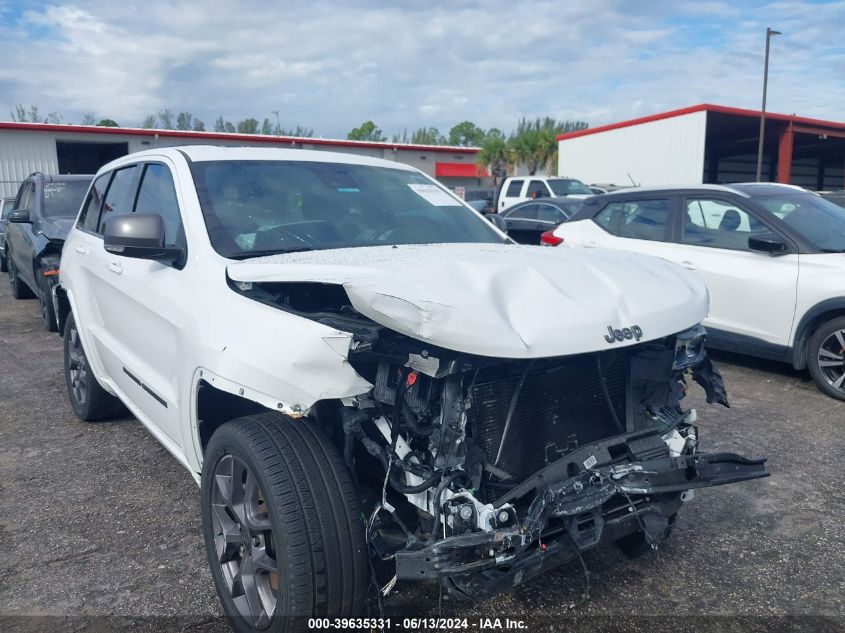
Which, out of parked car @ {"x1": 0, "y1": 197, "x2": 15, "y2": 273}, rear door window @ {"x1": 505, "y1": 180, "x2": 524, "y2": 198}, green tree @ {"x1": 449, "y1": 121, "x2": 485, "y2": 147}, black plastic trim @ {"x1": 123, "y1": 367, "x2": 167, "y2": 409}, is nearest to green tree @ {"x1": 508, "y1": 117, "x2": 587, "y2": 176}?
rear door window @ {"x1": 505, "y1": 180, "x2": 524, "y2": 198}

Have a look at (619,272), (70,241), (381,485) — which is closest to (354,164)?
(619,272)

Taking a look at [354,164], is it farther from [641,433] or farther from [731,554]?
[731,554]

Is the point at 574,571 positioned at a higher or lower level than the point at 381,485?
lower

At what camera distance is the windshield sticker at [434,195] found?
409cm

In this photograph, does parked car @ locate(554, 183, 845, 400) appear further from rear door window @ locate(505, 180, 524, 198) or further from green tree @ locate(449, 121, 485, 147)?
green tree @ locate(449, 121, 485, 147)

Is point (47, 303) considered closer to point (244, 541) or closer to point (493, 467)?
point (244, 541)

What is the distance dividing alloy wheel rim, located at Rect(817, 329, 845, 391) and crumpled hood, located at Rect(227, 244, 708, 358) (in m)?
3.30

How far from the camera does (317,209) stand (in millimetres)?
3551

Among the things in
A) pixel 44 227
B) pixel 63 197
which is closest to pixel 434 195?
pixel 44 227

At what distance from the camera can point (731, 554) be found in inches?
129

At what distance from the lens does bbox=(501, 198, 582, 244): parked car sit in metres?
12.4

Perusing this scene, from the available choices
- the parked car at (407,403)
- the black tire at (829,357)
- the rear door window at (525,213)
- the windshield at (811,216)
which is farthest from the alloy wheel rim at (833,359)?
the rear door window at (525,213)

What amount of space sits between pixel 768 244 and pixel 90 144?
32722mm

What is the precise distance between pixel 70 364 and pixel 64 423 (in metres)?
0.43
